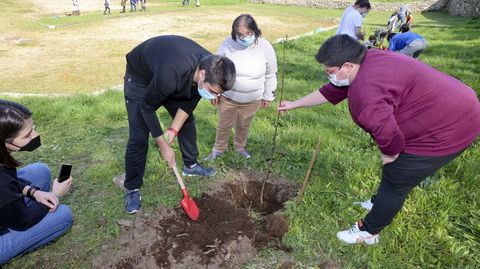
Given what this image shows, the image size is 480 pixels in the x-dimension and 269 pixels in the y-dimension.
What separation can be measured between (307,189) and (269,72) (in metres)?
1.29

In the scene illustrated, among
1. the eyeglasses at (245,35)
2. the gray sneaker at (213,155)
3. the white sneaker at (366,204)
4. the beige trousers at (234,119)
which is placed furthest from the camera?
the gray sneaker at (213,155)

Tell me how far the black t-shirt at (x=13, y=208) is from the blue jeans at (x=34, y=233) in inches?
3.4

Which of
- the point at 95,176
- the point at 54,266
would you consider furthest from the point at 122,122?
the point at 54,266

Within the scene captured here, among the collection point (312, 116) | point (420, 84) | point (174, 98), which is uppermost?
point (420, 84)

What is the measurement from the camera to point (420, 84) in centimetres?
213

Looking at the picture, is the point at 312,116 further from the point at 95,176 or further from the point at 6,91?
the point at 6,91

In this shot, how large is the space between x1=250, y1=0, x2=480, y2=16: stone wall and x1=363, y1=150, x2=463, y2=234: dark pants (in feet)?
71.4

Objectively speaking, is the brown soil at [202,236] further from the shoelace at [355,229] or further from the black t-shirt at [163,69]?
the black t-shirt at [163,69]

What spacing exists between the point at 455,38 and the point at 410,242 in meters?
11.3

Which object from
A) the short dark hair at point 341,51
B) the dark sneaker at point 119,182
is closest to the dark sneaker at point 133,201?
the dark sneaker at point 119,182

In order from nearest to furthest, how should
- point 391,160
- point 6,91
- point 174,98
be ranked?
point 391,160 < point 174,98 < point 6,91

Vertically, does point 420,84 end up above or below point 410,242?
above

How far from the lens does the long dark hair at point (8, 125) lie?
222 centimetres

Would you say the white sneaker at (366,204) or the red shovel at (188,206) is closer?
the red shovel at (188,206)
